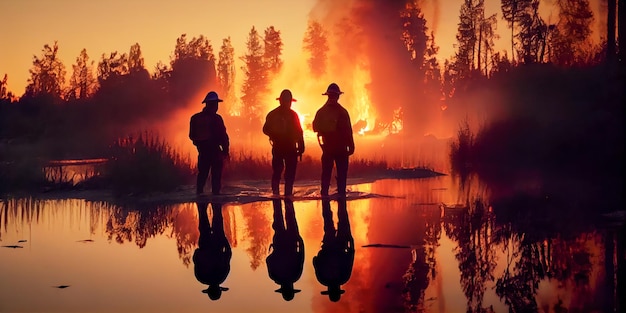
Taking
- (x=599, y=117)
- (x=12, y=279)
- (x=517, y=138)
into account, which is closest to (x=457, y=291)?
(x=12, y=279)

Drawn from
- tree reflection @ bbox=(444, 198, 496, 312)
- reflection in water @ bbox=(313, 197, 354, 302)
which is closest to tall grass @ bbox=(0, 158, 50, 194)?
reflection in water @ bbox=(313, 197, 354, 302)

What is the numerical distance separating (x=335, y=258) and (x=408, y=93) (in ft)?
212

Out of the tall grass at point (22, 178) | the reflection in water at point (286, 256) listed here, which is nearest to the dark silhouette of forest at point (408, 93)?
the tall grass at point (22, 178)

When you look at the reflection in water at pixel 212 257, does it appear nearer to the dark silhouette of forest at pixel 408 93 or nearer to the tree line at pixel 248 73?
the dark silhouette of forest at pixel 408 93

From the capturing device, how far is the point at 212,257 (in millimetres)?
9352

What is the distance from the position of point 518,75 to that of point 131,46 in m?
70.7

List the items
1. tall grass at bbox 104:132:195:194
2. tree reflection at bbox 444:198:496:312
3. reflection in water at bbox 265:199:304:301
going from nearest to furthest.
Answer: tree reflection at bbox 444:198:496:312 < reflection in water at bbox 265:199:304:301 < tall grass at bbox 104:132:195:194

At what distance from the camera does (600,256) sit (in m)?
8.80

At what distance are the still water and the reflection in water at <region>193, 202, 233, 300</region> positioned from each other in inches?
0.9

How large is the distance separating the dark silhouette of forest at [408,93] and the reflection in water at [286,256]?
7.96 metres

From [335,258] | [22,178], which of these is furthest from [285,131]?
[22,178]

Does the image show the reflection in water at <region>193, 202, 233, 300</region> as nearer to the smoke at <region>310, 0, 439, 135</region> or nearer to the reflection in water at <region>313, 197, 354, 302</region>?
the reflection in water at <region>313, 197, 354, 302</region>

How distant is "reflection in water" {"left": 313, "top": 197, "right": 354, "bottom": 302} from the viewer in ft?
24.8

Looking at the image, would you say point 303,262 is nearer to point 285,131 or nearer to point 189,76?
point 285,131
